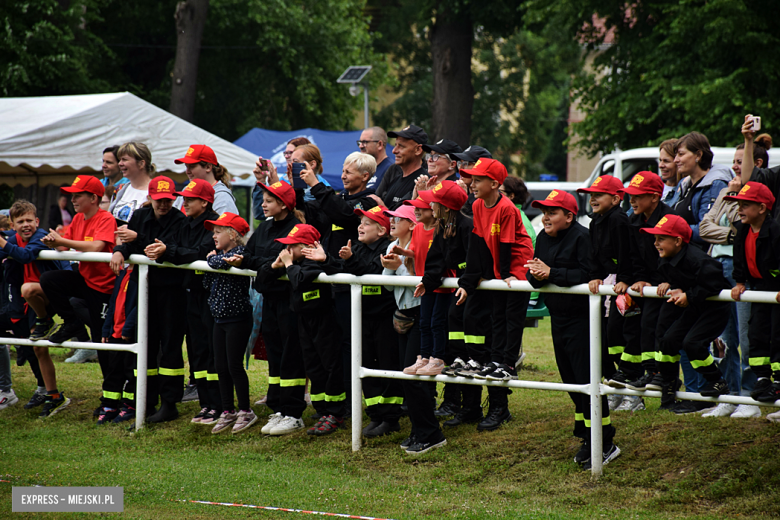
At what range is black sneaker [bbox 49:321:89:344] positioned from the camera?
6684mm

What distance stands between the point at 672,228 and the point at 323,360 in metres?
2.67

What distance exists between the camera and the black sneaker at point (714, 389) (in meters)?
4.65

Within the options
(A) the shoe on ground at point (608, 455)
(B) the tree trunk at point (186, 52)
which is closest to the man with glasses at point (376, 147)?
(A) the shoe on ground at point (608, 455)

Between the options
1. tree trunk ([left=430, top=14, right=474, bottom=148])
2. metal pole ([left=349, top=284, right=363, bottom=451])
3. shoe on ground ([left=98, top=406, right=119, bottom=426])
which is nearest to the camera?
metal pole ([left=349, top=284, right=363, bottom=451])

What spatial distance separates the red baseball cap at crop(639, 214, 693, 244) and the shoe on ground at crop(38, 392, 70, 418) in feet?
16.7

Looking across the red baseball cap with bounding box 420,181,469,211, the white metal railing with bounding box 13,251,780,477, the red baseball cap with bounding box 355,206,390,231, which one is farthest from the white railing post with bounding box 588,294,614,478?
the red baseball cap with bounding box 355,206,390,231

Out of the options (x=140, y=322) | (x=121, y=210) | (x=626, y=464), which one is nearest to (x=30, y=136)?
(x=121, y=210)

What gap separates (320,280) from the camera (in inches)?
229

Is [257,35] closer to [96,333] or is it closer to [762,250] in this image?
[96,333]

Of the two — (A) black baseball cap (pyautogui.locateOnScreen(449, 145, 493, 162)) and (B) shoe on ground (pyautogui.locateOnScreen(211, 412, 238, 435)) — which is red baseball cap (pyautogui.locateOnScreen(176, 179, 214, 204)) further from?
(A) black baseball cap (pyautogui.locateOnScreen(449, 145, 493, 162))

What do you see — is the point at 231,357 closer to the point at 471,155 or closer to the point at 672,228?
the point at 471,155

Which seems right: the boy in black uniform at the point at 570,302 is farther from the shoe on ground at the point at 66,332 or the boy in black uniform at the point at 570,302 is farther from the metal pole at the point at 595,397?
the shoe on ground at the point at 66,332

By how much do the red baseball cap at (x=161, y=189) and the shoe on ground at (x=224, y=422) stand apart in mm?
1782

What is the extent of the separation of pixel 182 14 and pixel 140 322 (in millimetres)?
14451
